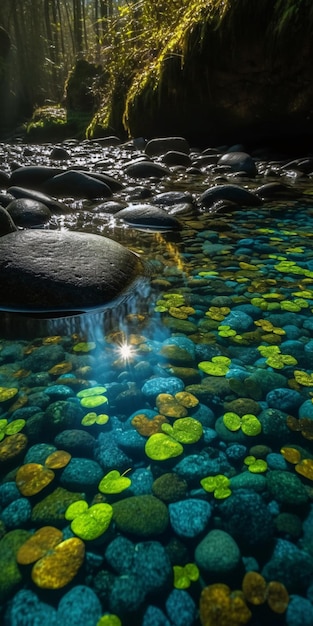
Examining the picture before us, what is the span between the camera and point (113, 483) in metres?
1.34

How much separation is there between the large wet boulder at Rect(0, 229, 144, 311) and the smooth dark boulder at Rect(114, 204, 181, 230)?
138 cm

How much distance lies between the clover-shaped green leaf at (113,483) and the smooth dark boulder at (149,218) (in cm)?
316

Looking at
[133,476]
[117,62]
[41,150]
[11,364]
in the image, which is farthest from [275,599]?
[117,62]

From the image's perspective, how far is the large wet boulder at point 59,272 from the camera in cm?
253

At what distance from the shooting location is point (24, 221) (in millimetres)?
4328

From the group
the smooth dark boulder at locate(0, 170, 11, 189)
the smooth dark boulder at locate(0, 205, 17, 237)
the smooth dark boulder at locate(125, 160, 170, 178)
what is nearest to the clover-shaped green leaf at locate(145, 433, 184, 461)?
the smooth dark boulder at locate(0, 205, 17, 237)

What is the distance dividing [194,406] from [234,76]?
7.90 m

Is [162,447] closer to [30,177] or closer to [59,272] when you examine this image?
[59,272]

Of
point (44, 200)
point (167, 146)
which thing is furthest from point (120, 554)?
point (167, 146)

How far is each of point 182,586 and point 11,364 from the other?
1307 millimetres

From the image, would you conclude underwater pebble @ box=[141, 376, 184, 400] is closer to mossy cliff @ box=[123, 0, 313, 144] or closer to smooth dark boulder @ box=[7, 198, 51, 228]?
smooth dark boulder @ box=[7, 198, 51, 228]

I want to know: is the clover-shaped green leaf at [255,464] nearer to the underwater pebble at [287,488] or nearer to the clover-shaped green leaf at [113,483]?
the underwater pebble at [287,488]

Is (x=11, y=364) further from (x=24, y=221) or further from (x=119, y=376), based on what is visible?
(x=24, y=221)

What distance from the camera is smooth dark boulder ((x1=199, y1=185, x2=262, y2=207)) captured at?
194 inches
